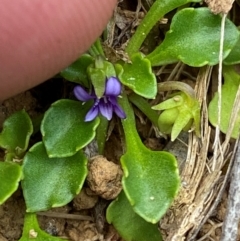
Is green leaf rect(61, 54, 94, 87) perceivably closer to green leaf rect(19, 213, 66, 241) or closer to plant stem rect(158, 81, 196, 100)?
plant stem rect(158, 81, 196, 100)

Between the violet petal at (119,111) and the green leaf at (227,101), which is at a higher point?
the violet petal at (119,111)

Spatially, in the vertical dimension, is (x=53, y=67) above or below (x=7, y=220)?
above

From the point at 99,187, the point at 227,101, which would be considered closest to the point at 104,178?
the point at 99,187

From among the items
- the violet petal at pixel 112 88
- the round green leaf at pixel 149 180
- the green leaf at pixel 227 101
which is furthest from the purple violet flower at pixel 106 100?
the green leaf at pixel 227 101

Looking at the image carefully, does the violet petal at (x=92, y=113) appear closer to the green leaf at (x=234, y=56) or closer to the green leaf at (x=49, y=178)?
the green leaf at (x=49, y=178)

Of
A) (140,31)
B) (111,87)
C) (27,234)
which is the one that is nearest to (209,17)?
(140,31)

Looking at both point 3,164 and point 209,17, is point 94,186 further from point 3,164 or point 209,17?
point 209,17

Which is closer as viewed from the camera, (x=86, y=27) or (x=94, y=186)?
(x=86, y=27)
